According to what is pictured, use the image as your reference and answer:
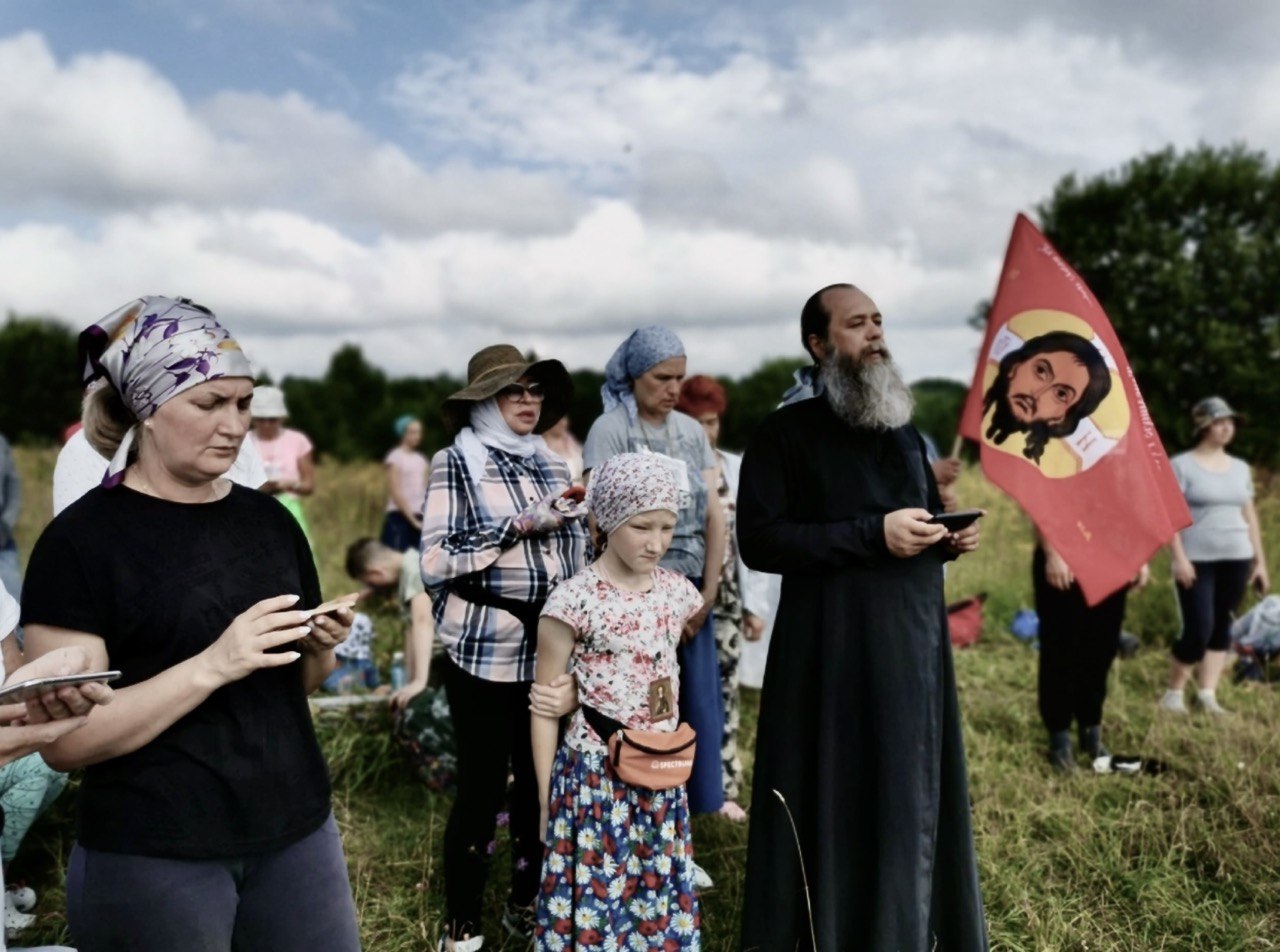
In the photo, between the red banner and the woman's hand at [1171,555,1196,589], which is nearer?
the red banner

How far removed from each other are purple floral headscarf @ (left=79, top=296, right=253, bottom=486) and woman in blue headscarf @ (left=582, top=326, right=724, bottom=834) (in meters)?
2.05

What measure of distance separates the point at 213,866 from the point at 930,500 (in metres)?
2.21

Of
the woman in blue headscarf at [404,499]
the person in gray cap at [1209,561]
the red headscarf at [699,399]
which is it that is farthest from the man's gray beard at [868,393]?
the woman in blue headscarf at [404,499]

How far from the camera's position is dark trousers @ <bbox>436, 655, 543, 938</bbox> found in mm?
3199

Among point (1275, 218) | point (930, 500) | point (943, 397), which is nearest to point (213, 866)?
point (930, 500)

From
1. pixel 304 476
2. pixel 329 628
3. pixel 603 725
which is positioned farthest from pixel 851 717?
pixel 304 476

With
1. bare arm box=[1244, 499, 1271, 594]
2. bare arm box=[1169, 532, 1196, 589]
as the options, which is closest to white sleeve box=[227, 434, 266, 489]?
bare arm box=[1169, 532, 1196, 589]

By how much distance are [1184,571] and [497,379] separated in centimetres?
480

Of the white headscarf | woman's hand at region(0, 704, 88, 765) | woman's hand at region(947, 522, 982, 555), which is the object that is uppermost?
the white headscarf

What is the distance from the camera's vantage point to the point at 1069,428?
345cm

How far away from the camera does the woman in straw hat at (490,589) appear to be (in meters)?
3.16

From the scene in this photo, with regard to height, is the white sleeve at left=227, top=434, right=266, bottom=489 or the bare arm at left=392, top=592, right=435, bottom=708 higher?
the white sleeve at left=227, top=434, right=266, bottom=489

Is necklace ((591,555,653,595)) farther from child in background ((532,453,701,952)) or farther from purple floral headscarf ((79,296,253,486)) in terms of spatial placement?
purple floral headscarf ((79,296,253,486))

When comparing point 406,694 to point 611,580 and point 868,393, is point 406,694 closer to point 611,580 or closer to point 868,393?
point 611,580
